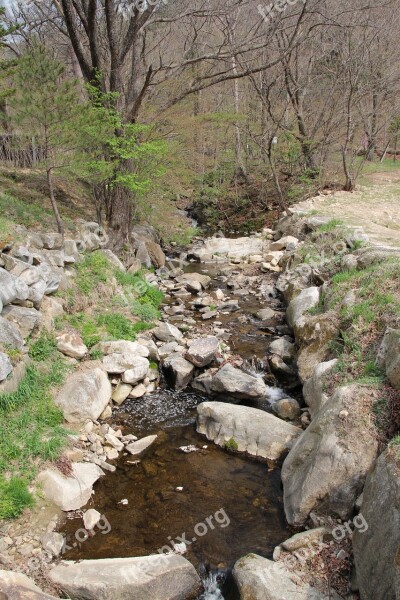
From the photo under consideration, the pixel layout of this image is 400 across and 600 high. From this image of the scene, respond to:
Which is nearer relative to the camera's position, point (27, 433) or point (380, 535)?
point (380, 535)

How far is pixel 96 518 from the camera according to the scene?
183 inches

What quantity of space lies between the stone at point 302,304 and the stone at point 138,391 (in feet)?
9.79

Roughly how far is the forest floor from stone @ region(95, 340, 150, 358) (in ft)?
18.8

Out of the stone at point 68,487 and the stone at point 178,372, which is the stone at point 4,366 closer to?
the stone at point 68,487

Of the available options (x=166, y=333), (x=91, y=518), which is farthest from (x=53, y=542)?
(x=166, y=333)

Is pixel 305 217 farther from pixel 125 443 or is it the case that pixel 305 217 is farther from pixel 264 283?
pixel 125 443

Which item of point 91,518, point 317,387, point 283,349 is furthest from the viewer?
point 283,349

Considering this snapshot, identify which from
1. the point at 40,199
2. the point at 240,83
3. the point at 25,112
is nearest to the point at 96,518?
the point at 25,112

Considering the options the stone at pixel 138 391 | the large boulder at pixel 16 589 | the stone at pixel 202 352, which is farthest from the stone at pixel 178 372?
the large boulder at pixel 16 589

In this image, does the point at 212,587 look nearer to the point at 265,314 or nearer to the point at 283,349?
the point at 283,349

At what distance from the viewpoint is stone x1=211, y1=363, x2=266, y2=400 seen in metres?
6.63

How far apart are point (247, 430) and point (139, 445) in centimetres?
143

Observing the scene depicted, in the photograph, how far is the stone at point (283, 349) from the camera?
25.0 ft

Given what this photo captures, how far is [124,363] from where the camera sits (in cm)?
693
